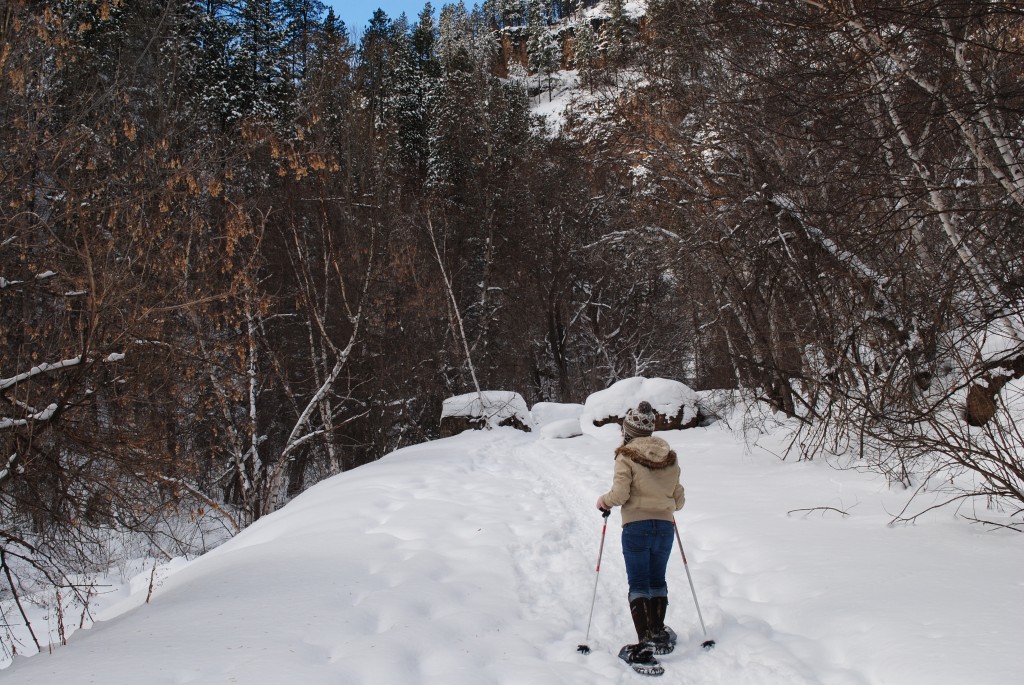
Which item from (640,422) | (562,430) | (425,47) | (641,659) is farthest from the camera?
(425,47)

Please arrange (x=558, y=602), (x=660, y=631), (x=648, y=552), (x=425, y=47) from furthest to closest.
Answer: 1. (x=425, y=47)
2. (x=558, y=602)
3. (x=648, y=552)
4. (x=660, y=631)

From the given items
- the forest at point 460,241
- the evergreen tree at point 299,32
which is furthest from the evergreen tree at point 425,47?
the evergreen tree at point 299,32

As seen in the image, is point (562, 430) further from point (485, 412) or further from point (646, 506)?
point (646, 506)

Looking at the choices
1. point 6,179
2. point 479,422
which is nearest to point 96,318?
point 6,179

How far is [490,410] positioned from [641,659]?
14488 mm

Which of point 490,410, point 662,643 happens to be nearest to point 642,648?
point 662,643

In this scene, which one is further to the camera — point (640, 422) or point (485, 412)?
point (485, 412)

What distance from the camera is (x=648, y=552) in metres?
5.02

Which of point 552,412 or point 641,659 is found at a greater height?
point 641,659

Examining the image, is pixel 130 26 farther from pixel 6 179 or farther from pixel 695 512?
pixel 695 512

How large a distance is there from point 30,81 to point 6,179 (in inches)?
60.0

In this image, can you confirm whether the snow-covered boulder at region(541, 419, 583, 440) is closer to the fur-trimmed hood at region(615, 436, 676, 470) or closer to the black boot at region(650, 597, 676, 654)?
the fur-trimmed hood at region(615, 436, 676, 470)

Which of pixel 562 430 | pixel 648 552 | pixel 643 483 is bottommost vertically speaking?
pixel 562 430

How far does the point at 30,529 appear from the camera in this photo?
6613mm
